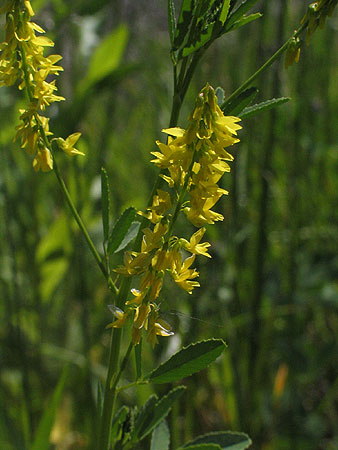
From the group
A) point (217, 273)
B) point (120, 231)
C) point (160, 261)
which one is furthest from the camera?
point (217, 273)

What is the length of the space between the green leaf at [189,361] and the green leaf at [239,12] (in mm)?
243

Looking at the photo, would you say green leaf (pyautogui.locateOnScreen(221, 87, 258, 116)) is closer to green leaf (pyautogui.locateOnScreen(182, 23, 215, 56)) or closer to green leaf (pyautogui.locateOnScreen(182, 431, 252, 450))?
green leaf (pyautogui.locateOnScreen(182, 23, 215, 56))

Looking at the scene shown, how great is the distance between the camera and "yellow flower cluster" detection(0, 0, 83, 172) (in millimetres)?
408

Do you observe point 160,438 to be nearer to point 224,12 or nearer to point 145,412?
point 145,412

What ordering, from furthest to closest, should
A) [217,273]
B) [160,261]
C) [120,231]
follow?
[217,273] → [120,231] → [160,261]

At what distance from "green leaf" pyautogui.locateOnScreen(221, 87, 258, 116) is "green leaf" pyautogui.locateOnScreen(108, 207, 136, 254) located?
0.12 m

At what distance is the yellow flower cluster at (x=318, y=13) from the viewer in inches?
15.9

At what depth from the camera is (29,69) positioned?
43 centimetres

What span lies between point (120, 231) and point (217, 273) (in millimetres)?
744

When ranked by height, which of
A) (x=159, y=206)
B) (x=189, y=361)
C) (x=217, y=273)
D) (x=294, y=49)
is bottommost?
(x=217, y=273)

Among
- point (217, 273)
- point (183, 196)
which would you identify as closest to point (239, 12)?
point (183, 196)

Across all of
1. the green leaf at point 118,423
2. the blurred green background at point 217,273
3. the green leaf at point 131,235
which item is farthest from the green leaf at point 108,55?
the green leaf at point 118,423

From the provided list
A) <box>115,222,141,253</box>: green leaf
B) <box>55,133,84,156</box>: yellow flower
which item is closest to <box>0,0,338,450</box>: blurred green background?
<box>115,222,141,253</box>: green leaf

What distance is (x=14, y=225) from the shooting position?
4.77 ft
